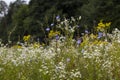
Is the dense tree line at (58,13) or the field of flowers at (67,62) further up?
the field of flowers at (67,62)

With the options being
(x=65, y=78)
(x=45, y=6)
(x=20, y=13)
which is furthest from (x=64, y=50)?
(x=20, y=13)

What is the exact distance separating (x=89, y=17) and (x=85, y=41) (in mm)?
20621

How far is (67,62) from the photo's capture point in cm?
398

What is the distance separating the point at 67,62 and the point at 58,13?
91.8ft

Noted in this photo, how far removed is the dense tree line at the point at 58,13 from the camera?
24.2 m

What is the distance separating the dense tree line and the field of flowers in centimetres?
796

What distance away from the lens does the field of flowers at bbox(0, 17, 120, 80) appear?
11.4ft

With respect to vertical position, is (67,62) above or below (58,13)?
above

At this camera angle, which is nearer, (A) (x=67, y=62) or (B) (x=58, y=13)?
(A) (x=67, y=62)

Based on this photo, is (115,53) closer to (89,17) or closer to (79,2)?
(89,17)

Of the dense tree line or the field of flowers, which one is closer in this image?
the field of flowers

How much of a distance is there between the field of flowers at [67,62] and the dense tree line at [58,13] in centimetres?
796

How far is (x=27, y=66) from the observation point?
414 centimetres

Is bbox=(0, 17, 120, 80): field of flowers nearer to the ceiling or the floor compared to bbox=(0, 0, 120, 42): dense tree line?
nearer to the ceiling
